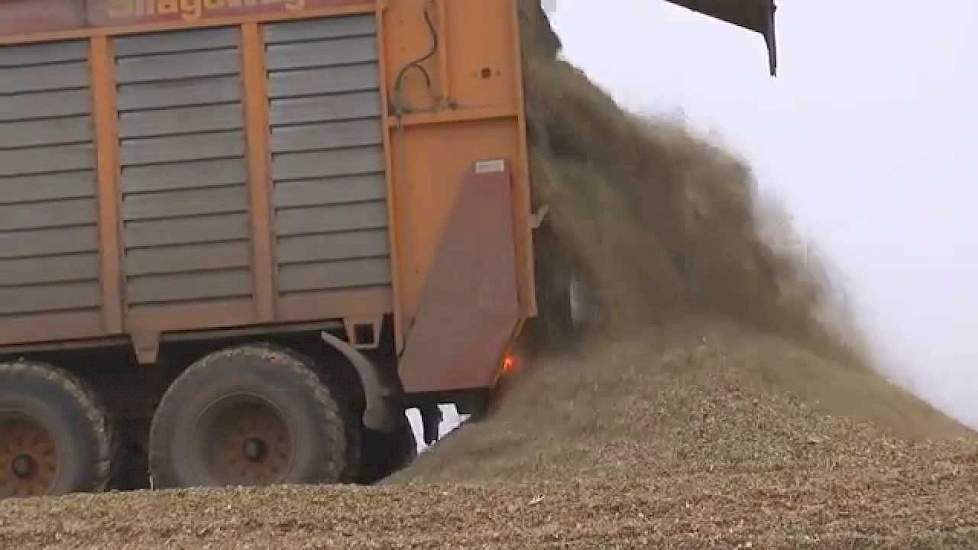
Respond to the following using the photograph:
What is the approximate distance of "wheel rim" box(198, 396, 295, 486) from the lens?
762 centimetres

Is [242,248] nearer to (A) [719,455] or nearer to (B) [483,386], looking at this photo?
(B) [483,386]

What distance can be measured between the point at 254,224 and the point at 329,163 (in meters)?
0.51

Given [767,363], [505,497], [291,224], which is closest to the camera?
Result: [505,497]

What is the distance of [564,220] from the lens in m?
7.70

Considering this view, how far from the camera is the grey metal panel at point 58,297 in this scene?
7.82 m

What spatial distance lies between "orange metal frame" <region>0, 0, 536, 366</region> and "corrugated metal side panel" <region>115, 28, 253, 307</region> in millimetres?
59

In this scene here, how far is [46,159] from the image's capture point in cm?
789

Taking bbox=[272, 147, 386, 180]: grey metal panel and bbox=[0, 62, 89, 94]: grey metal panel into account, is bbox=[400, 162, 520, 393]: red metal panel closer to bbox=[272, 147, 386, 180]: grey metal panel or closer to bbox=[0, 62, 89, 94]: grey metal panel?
bbox=[272, 147, 386, 180]: grey metal panel

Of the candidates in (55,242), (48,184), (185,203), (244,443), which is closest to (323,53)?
(185,203)

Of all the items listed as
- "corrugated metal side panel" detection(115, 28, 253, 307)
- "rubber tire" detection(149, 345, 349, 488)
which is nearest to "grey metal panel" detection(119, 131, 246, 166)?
"corrugated metal side panel" detection(115, 28, 253, 307)

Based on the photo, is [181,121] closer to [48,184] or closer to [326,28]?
[48,184]

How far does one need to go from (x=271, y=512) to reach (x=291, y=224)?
2.11m

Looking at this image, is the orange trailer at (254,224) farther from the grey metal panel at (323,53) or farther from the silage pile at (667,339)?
the silage pile at (667,339)

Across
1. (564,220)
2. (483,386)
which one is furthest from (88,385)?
(564,220)
